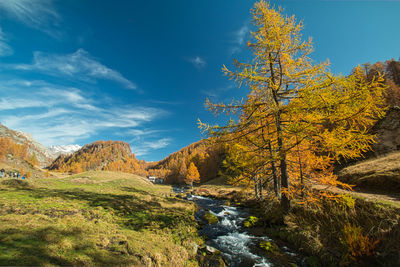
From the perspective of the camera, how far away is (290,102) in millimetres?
7883

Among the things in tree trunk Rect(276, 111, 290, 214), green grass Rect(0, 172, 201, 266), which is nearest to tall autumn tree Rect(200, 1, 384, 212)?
tree trunk Rect(276, 111, 290, 214)

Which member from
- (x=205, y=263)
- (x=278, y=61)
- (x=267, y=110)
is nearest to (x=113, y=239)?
(x=205, y=263)

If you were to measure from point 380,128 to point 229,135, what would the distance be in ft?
83.5

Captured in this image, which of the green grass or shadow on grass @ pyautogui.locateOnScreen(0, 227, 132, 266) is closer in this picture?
shadow on grass @ pyautogui.locateOnScreen(0, 227, 132, 266)

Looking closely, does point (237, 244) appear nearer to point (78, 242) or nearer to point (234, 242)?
point (234, 242)

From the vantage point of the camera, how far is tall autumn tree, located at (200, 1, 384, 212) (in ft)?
21.0

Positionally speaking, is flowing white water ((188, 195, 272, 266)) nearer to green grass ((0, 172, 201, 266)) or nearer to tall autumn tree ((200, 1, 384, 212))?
green grass ((0, 172, 201, 266))

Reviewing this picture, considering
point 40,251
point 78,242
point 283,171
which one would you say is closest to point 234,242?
point 283,171

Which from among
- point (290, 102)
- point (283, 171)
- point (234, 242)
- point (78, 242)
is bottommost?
point (234, 242)

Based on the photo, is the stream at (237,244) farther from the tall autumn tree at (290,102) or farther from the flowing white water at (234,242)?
the tall autumn tree at (290,102)

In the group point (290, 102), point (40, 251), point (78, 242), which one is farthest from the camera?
point (290, 102)

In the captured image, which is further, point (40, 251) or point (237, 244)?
point (237, 244)

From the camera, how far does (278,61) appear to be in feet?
28.4

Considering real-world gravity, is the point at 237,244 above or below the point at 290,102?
below
